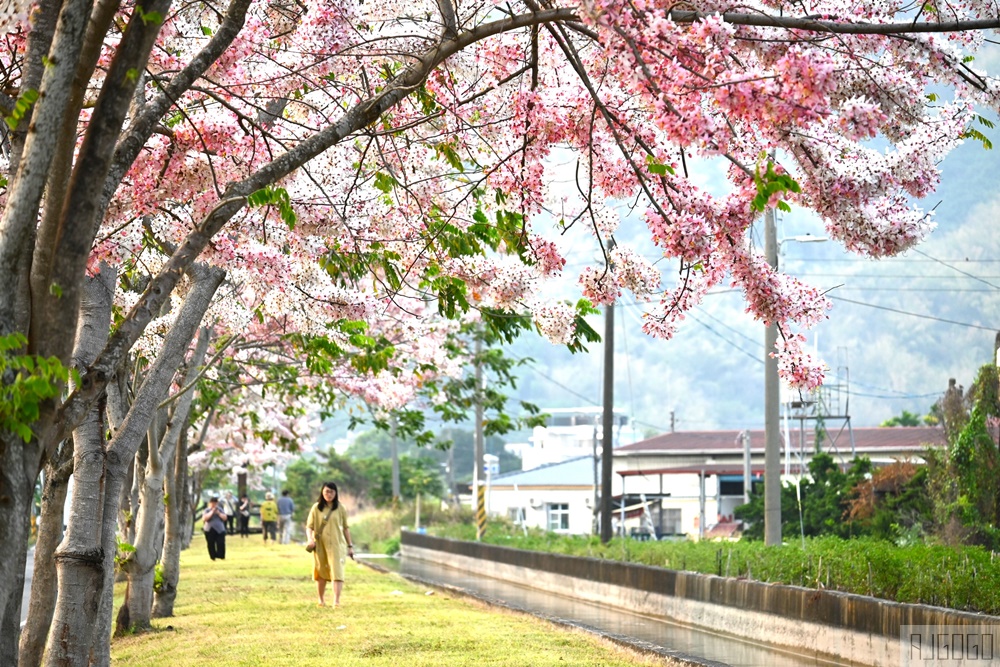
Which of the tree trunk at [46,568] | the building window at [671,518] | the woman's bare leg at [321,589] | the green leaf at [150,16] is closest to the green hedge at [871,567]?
the woman's bare leg at [321,589]

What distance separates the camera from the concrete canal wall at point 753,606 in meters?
12.9

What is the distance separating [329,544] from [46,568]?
8.44 meters

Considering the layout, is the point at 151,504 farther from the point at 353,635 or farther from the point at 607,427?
the point at 607,427

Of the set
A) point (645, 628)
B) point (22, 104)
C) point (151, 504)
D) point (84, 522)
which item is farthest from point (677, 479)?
point (22, 104)

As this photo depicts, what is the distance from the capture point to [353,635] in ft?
44.3

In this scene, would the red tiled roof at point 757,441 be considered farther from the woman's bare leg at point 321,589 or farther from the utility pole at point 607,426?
the woman's bare leg at point 321,589

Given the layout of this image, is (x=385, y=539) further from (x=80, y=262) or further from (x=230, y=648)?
(x=80, y=262)

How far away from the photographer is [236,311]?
14.1m

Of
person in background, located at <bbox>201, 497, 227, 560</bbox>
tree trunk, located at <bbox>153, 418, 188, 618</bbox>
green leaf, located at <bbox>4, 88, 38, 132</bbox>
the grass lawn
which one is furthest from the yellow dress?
person in background, located at <bbox>201, 497, 227, 560</bbox>

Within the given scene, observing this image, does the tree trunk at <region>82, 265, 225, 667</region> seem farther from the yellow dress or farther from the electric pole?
the electric pole

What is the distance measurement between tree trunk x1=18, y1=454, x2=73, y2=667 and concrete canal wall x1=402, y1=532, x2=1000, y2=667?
7868 mm

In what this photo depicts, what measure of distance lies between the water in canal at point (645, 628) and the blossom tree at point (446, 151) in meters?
6.45

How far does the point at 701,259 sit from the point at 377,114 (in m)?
1.88

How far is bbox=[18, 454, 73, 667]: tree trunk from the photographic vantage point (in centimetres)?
780
